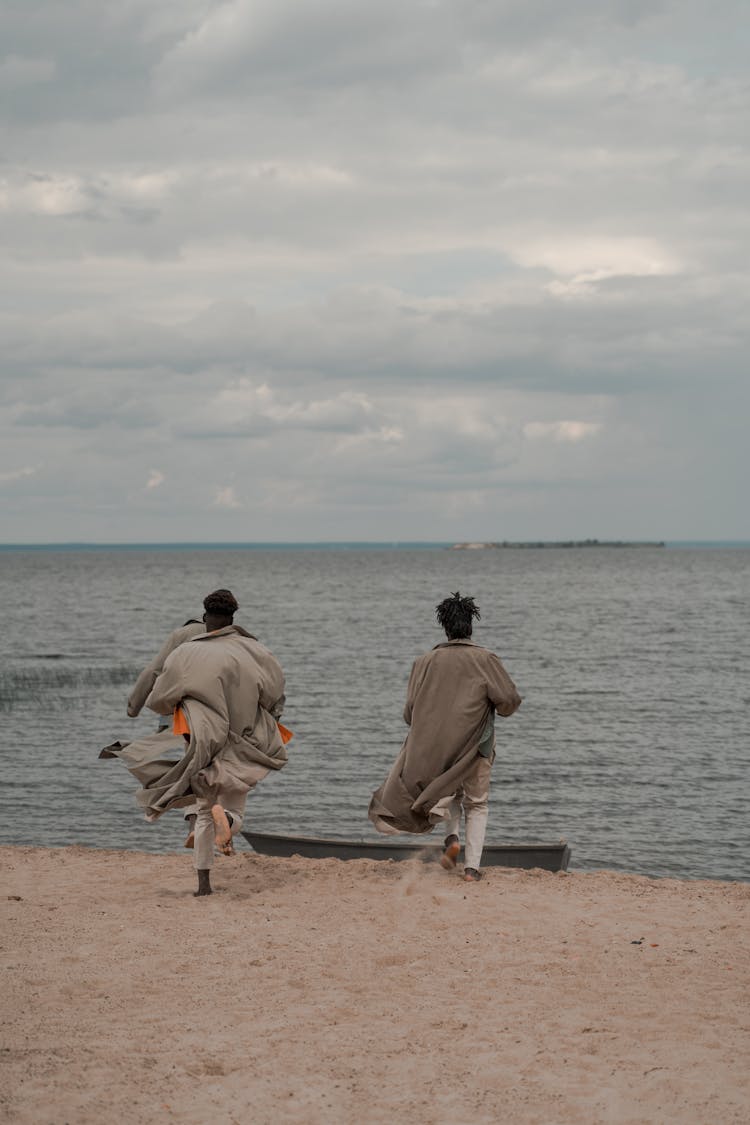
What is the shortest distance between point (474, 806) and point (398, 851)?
150 cm

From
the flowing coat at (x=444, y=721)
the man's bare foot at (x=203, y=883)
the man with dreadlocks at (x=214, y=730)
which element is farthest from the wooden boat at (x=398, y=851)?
the man with dreadlocks at (x=214, y=730)

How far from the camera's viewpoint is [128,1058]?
6.12 metres

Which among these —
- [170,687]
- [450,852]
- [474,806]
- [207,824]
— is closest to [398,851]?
[450,852]

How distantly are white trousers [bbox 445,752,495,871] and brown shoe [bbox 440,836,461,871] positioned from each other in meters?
0.06

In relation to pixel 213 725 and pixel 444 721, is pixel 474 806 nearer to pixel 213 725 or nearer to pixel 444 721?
pixel 444 721

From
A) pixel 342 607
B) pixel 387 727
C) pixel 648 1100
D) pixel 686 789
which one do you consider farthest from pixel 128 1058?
pixel 342 607

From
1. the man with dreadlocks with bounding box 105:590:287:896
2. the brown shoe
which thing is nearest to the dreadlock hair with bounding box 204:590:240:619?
the man with dreadlocks with bounding box 105:590:287:896

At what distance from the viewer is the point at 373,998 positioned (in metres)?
7.17

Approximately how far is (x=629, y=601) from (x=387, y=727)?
6044 cm

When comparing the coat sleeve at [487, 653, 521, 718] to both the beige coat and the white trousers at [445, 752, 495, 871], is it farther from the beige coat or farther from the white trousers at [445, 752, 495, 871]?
the beige coat

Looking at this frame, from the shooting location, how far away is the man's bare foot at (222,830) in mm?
8992

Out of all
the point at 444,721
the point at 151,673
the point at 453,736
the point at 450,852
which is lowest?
the point at 450,852

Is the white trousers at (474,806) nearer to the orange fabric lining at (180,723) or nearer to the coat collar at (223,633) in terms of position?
the coat collar at (223,633)

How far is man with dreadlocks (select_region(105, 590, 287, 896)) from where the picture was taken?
9.18 metres
